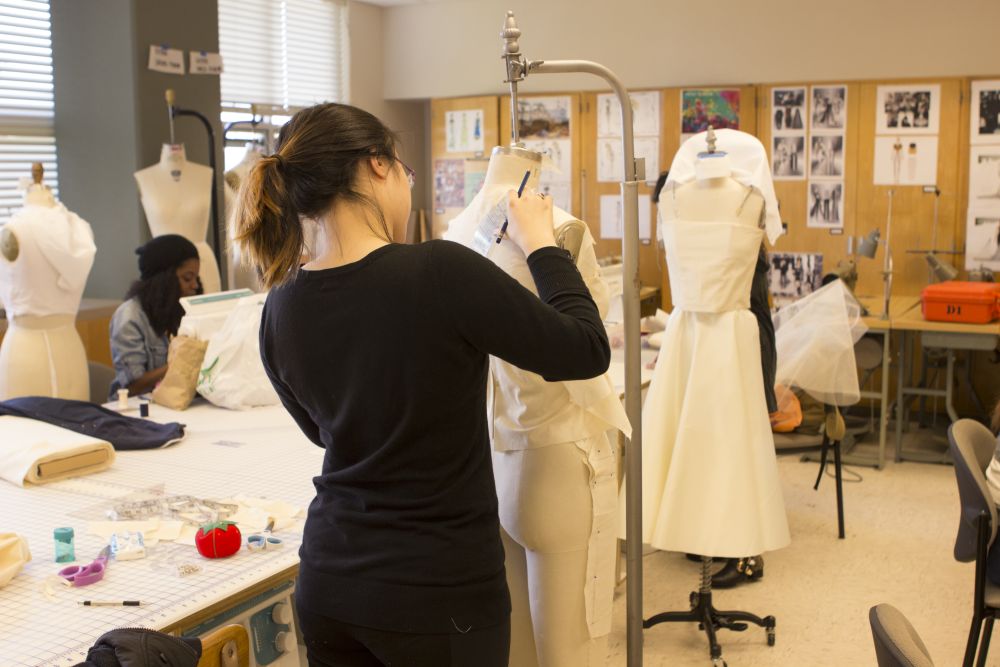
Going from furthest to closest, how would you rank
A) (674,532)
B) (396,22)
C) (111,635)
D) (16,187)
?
(396,22) → (16,187) → (674,532) → (111,635)

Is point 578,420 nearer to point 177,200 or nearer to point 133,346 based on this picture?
point 133,346

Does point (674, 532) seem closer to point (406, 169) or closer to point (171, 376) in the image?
point (171, 376)

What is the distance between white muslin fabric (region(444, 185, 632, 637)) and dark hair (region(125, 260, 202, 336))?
215 cm

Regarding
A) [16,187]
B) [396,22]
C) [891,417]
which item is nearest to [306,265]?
[16,187]

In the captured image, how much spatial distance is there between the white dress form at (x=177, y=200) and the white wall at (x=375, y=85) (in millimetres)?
2834

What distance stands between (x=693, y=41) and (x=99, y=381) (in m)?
4.71

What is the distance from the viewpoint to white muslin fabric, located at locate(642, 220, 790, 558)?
10.7 feet

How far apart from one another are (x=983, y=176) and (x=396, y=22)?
4628mm

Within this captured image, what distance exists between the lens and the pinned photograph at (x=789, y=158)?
6621 millimetres

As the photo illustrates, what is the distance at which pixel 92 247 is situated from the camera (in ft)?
12.8

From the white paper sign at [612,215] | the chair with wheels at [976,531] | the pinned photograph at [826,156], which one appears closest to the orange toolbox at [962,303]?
the pinned photograph at [826,156]

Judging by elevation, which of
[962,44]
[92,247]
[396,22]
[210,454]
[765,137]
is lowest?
[210,454]

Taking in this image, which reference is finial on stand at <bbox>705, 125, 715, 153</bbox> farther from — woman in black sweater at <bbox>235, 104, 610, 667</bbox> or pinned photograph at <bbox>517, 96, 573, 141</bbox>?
pinned photograph at <bbox>517, 96, 573, 141</bbox>

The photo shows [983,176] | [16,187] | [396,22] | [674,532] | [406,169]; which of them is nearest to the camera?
[406,169]
